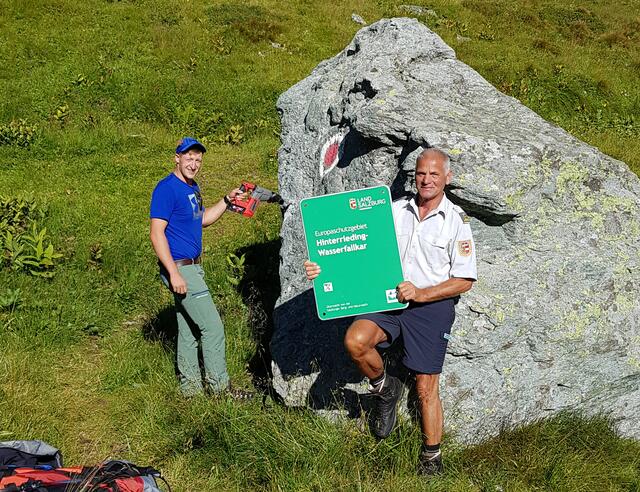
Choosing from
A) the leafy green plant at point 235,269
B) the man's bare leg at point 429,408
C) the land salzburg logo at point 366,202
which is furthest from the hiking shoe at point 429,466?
the leafy green plant at point 235,269

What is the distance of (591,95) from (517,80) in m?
1.96

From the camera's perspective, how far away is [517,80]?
17.2 m

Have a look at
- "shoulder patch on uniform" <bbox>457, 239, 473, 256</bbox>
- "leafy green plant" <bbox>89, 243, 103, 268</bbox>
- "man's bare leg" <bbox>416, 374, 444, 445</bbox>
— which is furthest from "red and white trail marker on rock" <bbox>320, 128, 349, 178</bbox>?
Answer: "leafy green plant" <bbox>89, 243, 103, 268</bbox>

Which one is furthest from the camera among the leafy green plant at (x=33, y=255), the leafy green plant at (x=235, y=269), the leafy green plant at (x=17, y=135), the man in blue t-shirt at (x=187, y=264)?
the leafy green plant at (x=17, y=135)

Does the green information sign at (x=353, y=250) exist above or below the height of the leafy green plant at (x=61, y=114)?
below

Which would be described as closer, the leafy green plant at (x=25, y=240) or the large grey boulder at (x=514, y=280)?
the large grey boulder at (x=514, y=280)

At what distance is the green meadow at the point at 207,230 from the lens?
16.4ft

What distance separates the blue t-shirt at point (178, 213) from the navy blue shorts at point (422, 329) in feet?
6.28

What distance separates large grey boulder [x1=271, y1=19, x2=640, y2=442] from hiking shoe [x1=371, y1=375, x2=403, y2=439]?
0.34 m

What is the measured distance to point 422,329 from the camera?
185 inches

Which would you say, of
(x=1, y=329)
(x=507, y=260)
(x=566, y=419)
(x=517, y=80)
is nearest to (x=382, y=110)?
(x=507, y=260)

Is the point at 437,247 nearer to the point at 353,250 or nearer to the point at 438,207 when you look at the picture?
the point at 438,207

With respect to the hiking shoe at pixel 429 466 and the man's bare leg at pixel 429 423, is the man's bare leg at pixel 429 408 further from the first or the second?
the hiking shoe at pixel 429 466

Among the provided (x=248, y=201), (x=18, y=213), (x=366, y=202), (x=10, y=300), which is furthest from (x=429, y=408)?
(x=18, y=213)
